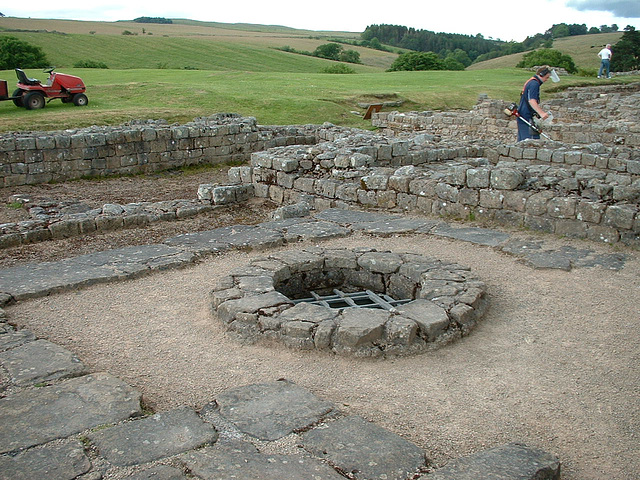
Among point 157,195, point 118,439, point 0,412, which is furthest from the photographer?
point 157,195

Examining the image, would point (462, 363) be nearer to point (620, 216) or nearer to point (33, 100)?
point (620, 216)

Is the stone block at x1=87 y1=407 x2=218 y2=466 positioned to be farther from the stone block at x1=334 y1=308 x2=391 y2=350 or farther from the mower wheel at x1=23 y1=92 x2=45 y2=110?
the mower wheel at x1=23 y1=92 x2=45 y2=110

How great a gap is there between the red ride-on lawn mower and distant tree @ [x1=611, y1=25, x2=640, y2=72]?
145ft

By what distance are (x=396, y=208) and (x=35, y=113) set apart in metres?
14.7

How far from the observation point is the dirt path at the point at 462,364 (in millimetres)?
3818

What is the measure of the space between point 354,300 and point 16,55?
1490 inches

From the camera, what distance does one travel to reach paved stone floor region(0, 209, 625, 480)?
329 cm

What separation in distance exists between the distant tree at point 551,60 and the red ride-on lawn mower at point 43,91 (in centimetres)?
3778

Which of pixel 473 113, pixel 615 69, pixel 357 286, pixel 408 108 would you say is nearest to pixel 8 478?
pixel 357 286

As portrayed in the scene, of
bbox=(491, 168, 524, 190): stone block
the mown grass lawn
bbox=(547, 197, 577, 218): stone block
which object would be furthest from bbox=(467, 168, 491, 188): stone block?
the mown grass lawn

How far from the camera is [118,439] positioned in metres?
3.56

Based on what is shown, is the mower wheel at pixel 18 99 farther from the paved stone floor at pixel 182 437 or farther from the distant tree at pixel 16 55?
the distant tree at pixel 16 55

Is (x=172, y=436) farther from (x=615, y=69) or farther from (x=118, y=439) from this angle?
(x=615, y=69)

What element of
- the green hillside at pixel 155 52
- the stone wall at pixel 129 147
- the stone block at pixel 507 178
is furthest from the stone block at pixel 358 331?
the green hillside at pixel 155 52
